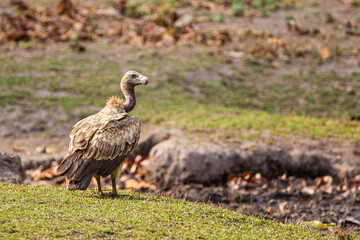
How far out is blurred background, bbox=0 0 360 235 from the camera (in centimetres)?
953

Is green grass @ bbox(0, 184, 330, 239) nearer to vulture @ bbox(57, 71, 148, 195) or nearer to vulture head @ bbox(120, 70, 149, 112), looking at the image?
vulture @ bbox(57, 71, 148, 195)

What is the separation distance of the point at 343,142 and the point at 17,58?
26.2 ft

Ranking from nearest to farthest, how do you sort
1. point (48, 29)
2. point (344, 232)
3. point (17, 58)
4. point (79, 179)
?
point (79, 179)
point (344, 232)
point (17, 58)
point (48, 29)

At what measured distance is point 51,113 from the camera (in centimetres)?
1152

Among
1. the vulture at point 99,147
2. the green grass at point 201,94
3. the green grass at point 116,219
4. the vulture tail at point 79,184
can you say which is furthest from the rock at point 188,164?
the vulture tail at point 79,184

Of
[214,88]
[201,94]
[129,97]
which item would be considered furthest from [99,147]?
[214,88]

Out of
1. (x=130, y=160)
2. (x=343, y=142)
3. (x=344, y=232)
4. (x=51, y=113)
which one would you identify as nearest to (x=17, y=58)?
(x=51, y=113)

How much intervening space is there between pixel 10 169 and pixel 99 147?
6.38ft

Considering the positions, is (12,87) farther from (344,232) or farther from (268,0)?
(268,0)

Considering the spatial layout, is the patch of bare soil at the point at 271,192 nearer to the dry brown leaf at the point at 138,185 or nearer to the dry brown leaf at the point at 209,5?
the dry brown leaf at the point at 138,185

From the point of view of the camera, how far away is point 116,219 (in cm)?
578

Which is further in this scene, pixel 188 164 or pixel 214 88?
pixel 214 88

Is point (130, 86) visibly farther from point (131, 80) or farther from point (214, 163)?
point (214, 163)

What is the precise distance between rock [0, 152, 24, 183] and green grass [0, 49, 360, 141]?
3.44 metres
